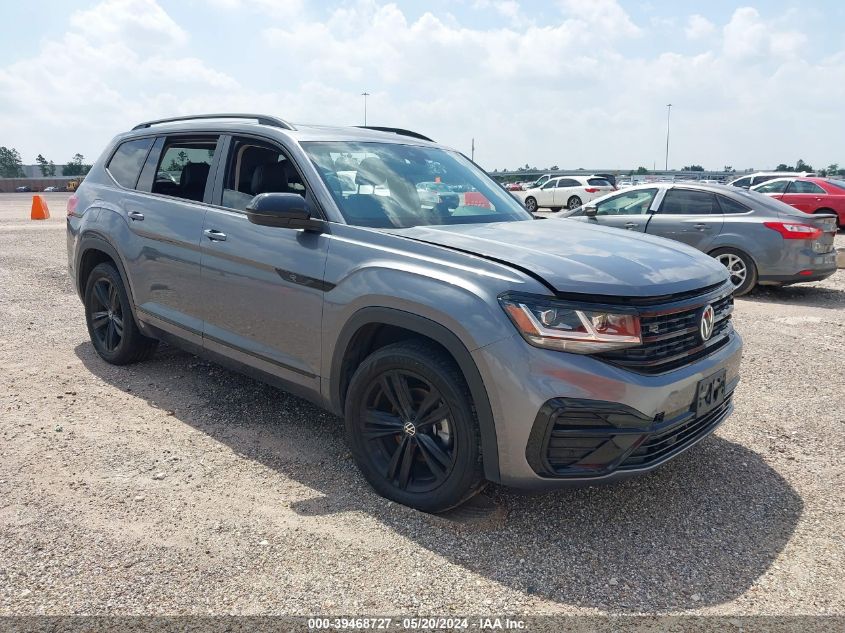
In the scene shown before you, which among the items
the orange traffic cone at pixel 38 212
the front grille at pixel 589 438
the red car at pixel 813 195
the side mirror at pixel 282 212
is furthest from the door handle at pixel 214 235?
the orange traffic cone at pixel 38 212

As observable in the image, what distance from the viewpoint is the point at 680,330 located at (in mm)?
3098

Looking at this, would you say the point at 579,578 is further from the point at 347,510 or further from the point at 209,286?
the point at 209,286

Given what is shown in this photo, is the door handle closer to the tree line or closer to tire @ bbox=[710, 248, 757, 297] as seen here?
tire @ bbox=[710, 248, 757, 297]

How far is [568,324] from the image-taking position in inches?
112

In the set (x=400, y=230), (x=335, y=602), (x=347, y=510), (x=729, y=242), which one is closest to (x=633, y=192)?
(x=729, y=242)

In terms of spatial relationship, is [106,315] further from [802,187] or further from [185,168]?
[802,187]

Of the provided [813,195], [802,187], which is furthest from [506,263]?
[802,187]

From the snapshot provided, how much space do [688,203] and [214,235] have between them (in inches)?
284

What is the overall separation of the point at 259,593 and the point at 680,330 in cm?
207

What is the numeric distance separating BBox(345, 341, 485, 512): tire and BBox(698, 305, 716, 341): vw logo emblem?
3.73ft

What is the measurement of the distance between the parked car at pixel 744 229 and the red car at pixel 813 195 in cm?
927

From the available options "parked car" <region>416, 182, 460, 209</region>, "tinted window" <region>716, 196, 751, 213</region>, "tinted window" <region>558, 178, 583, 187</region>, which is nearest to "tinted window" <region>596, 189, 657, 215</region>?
"tinted window" <region>716, 196, 751, 213</region>

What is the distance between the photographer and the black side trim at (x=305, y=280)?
3562 millimetres

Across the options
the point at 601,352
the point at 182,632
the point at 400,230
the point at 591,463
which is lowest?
the point at 182,632
